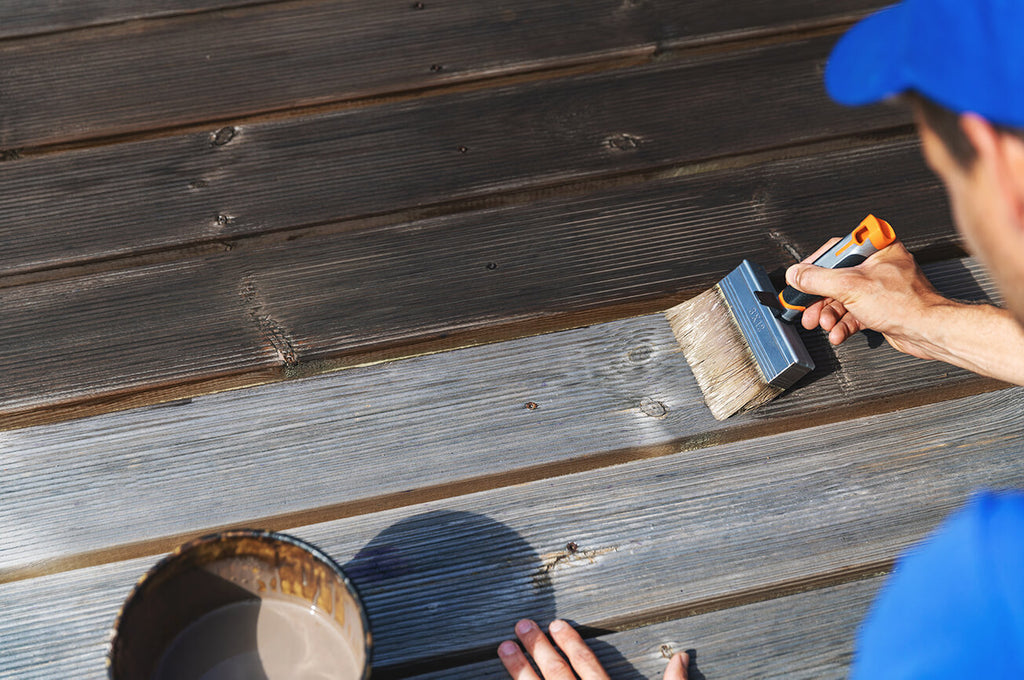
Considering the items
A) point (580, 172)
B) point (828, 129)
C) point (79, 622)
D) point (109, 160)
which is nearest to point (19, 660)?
point (79, 622)

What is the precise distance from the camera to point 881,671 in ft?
1.98

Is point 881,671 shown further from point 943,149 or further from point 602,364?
point 602,364

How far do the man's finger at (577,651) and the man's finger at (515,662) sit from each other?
49mm

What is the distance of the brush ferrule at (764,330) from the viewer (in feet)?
3.59

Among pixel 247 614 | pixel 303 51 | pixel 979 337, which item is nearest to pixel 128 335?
pixel 247 614

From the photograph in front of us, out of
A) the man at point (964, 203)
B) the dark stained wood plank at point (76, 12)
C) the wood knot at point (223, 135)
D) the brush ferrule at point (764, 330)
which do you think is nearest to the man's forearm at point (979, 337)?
the brush ferrule at point (764, 330)

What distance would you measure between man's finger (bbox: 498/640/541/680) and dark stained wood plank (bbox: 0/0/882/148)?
1030 mm

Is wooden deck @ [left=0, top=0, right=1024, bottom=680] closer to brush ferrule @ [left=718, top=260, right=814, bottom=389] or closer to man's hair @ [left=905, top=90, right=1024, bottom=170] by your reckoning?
brush ferrule @ [left=718, top=260, right=814, bottom=389]

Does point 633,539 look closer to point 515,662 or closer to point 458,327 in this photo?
point 515,662

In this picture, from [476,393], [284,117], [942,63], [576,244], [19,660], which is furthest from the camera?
[284,117]

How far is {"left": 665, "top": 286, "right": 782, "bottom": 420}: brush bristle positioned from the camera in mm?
1121

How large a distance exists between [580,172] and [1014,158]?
0.86 metres

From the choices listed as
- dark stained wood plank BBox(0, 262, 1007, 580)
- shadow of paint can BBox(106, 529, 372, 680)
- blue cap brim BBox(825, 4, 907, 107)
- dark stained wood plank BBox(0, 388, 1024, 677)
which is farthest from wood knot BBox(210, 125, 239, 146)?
blue cap brim BBox(825, 4, 907, 107)

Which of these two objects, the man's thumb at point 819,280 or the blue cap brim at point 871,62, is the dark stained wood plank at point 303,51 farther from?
the blue cap brim at point 871,62
